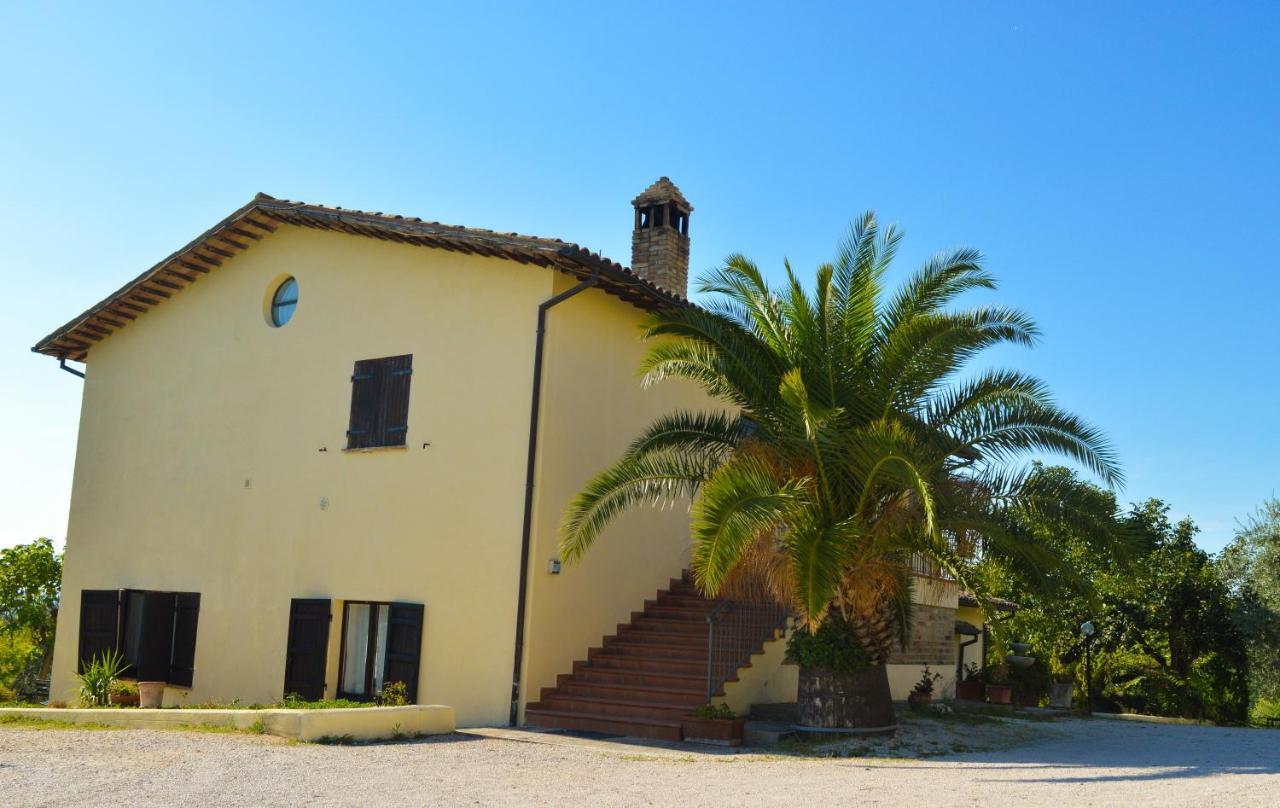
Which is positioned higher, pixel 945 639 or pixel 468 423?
A: pixel 468 423

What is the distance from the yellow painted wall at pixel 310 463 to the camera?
13492mm

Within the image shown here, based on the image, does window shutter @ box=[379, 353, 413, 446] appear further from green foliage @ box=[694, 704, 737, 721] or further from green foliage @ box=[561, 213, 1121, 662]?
green foliage @ box=[694, 704, 737, 721]

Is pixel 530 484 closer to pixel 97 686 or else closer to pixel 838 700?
pixel 838 700

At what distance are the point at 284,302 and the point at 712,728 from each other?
9.01m

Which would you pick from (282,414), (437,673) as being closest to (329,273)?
(282,414)

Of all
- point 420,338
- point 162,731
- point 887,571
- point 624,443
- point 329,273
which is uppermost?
point 329,273

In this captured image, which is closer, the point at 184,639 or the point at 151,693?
the point at 151,693

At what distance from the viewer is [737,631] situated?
44.0 ft

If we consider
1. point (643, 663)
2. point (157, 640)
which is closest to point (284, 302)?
point (157, 640)

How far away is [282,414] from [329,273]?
204 centimetres

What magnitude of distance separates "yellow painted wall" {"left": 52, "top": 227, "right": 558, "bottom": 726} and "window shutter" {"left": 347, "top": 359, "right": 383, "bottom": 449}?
0.55 feet

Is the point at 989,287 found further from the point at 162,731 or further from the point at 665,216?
the point at 162,731

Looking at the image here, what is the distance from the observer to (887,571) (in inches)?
463

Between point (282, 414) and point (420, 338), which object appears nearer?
point (420, 338)
